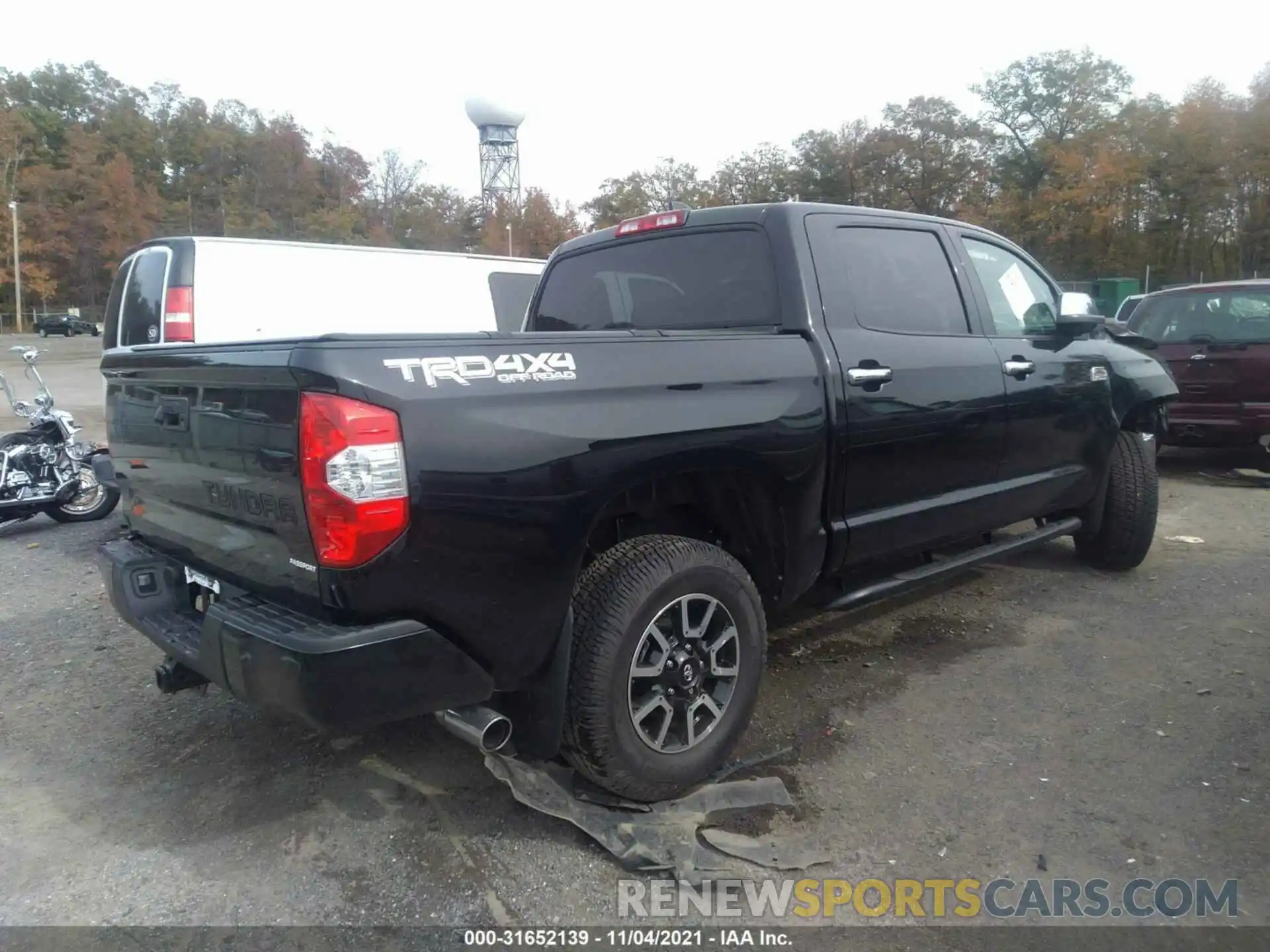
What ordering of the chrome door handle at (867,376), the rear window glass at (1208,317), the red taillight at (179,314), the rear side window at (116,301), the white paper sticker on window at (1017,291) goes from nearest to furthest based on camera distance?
the chrome door handle at (867,376) < the white paper sticker on window at (1017,291) < the red taillight at (179,314) < the rear side window at (116,301) < the rear window glass at (1208,317)

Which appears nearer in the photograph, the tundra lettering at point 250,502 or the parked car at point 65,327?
the tundra lettering at point 250,502

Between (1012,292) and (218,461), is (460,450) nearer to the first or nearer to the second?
(218,461)

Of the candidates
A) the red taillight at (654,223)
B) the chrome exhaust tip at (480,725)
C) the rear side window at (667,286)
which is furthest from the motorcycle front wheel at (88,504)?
the chrome exhaust tip at (480,725)

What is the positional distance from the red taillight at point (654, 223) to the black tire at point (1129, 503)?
3.00 meters

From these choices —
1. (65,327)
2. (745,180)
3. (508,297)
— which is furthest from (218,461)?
(65,327)

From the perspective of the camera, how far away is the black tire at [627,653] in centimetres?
281

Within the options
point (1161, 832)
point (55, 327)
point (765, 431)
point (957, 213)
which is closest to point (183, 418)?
point (765, 431)

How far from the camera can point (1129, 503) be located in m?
5.39

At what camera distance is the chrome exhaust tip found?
262 cm

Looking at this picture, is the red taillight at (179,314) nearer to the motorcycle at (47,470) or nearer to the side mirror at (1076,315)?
the motorcycle at (47,470)

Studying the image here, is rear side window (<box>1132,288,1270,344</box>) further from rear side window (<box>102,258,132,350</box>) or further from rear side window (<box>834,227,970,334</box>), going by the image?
rear side window (<box>102,258,132,350</box>)

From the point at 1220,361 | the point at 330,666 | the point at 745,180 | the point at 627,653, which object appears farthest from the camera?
the point at 745,180

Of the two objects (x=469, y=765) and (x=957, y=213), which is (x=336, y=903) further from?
(x=957, y=213)

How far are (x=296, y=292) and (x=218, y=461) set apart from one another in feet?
14.7
